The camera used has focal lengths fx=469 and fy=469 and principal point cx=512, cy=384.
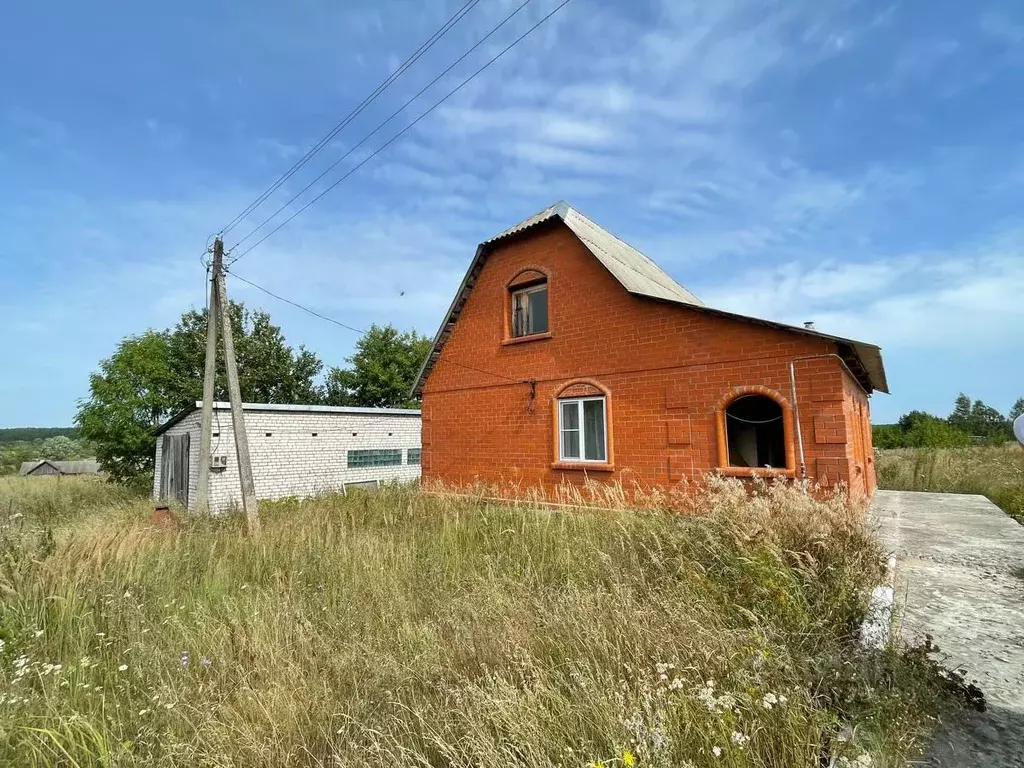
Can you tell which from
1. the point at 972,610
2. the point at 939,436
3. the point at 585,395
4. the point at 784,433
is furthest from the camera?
the point at 939,436

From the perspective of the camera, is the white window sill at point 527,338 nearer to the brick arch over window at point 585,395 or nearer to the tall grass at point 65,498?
the brick arch over window at point 585,395

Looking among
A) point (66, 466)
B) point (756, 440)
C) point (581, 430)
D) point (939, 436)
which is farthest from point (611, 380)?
point (66, 466)

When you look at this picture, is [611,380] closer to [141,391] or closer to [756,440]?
[756,440]

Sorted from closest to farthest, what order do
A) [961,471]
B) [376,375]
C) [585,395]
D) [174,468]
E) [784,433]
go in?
[784,433], [585,395], [961,471], [174,468], [376,375]

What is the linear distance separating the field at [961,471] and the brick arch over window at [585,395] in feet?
29.9

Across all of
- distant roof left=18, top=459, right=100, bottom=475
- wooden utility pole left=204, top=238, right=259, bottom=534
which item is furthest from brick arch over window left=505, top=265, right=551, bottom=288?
distant roof left=18, top=459, right=100, bottom=475

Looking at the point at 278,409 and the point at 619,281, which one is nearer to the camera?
the point at 619,281

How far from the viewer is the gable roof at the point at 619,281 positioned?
24.4ft

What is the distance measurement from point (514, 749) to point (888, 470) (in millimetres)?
18690

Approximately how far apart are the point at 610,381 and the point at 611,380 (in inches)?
1.2

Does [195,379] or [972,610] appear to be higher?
[195,379]

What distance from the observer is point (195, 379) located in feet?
82.2

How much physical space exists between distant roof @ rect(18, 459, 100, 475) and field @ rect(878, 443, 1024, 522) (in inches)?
2171

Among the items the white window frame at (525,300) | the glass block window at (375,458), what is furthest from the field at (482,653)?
the glass block window at (375,458)
